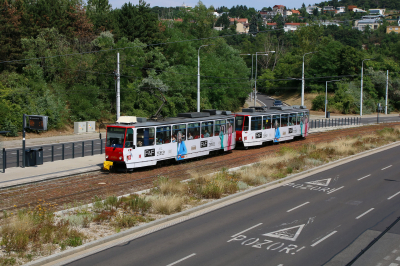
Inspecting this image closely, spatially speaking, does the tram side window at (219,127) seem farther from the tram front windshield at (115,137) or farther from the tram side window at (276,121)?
the tram front windshield at (115,137)

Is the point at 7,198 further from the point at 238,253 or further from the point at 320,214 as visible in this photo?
the point at 320,214

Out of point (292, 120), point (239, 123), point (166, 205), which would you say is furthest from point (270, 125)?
point (166, 205)

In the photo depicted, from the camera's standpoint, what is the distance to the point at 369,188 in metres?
18.2

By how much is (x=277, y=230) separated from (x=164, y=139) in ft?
38.7

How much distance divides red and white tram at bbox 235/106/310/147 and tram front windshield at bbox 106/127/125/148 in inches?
466

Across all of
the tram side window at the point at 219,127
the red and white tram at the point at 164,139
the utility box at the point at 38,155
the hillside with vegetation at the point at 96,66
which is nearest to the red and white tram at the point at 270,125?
the red and white tram at the point at 164,139

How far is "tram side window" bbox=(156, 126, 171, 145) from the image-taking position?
73.2 ft

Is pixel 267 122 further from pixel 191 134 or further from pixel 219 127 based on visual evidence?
pixel 191 134

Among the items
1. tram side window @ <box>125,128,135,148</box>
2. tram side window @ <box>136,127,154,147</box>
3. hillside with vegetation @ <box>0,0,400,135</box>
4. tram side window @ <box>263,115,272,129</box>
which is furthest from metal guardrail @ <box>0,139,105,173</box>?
tram side window @ <box>263,115,272,129</box>

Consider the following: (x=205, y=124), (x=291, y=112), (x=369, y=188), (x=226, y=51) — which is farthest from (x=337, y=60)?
(x=369, y=188)

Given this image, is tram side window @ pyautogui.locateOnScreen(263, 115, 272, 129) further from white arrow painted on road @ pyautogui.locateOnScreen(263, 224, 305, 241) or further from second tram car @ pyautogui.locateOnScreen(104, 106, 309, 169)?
white arrow painted on road @ pyautogui.locateOnScreen(263, 224, 305, 241)

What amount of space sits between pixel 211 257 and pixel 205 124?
1654 cm

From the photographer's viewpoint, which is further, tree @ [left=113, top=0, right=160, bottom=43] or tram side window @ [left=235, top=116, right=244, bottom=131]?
tree @ [left=113, top=0, right=160, bottom=43]

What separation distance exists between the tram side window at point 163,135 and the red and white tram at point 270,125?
8873 mm
